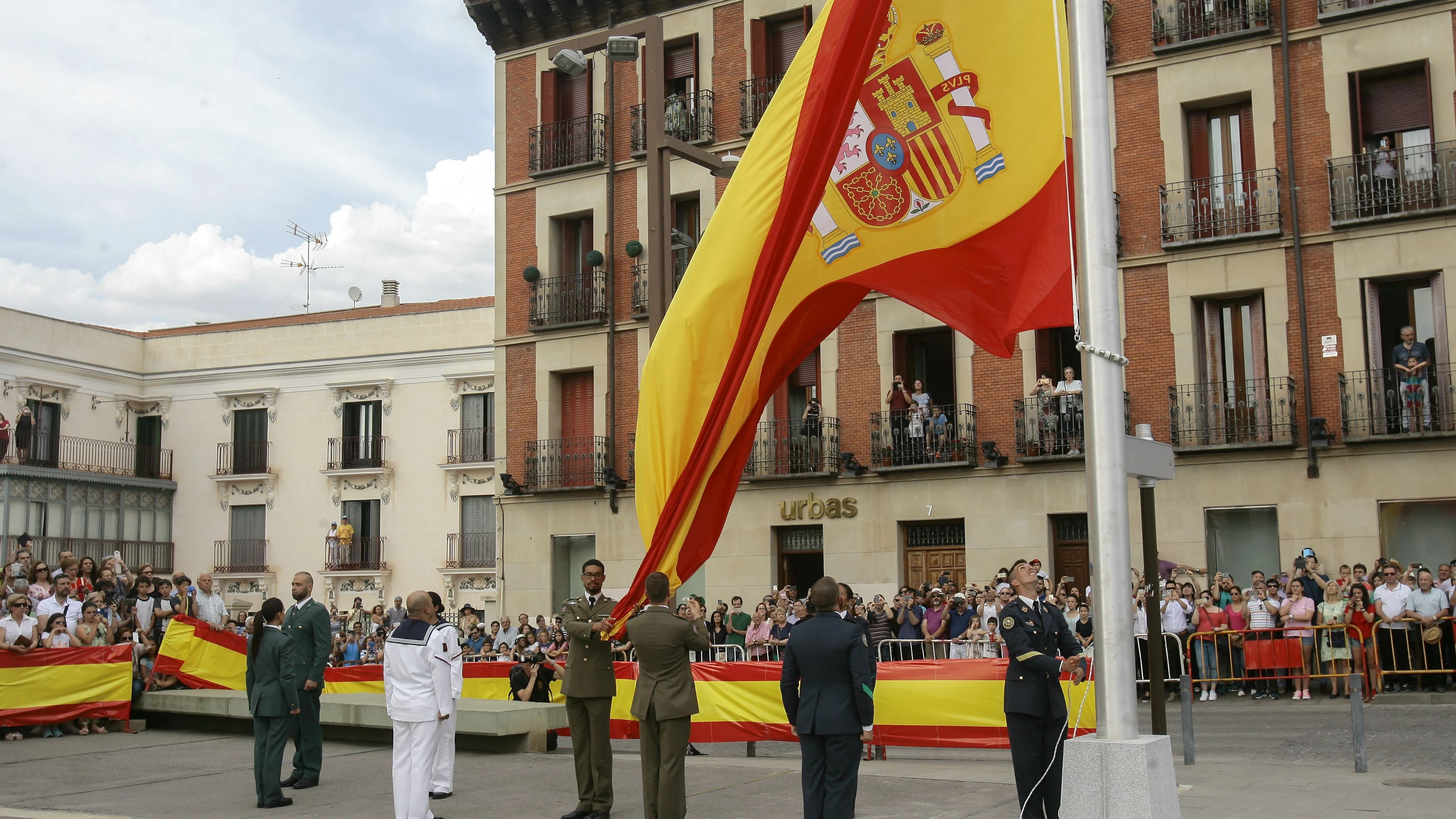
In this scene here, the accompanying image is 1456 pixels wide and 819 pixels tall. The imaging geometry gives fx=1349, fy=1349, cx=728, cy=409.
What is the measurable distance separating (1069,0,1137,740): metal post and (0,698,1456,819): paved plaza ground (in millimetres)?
3995

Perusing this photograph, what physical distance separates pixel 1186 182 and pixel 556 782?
18.7 metres

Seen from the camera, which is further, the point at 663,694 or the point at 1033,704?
the point at 663,694

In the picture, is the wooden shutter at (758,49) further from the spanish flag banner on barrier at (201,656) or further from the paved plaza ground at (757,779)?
the paved plaza ground at (757,779)

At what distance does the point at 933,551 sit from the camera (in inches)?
1102

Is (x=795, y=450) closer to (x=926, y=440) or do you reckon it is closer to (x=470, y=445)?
(x=926, y=440)

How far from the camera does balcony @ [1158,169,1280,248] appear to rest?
25.2m

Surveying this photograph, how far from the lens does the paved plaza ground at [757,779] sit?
1081 centimetres

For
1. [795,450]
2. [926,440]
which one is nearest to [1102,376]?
[926,440]

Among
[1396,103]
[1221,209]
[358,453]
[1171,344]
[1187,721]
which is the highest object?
[1396,103]

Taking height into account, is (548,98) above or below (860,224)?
above

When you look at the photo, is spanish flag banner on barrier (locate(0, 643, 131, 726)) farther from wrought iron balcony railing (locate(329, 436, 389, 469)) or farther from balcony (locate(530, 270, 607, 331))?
wrought iron balcony railing (locate(329, 436, 389, 469))

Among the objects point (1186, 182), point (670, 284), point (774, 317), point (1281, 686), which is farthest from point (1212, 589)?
point (774, 317)

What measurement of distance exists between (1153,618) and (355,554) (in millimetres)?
37533

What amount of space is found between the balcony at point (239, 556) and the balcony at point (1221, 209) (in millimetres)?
32591
